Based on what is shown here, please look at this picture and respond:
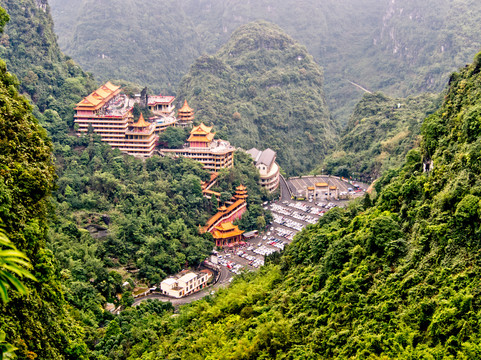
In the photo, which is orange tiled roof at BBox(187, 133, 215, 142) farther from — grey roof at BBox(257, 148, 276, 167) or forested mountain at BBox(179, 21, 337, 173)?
forested mountain at BBox(179, 21, 337, 173)

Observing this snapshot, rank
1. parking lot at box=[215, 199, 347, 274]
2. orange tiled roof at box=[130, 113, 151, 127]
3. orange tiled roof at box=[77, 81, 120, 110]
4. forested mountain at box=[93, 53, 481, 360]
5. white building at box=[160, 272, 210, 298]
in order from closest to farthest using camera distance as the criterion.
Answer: forested mountain at box=[93, 53, 481, 360]
white building at box=[160, 272, 210, 298]
parking lot at box=[215, 199, 347, 274]
orange tiled roof at box=[77, 81, 120, 110]
orange tiled roof at box=[130, 113, 151, 127]

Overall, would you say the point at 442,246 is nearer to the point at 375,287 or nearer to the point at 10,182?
the point at 375,287

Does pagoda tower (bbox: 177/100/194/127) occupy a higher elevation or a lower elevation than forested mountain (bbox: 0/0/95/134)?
lower

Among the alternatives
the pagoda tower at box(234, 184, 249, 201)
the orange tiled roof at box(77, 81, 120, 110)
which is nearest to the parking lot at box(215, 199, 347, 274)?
the pagoda tower at box(234, 184, 249, 201)

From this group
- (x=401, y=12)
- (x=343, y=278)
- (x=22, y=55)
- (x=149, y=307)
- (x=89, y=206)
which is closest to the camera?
(x=343, y=278)

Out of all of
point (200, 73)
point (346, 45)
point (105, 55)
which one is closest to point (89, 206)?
point (200, 73)

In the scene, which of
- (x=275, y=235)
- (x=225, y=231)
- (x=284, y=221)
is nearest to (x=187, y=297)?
(x=225, y=231)
